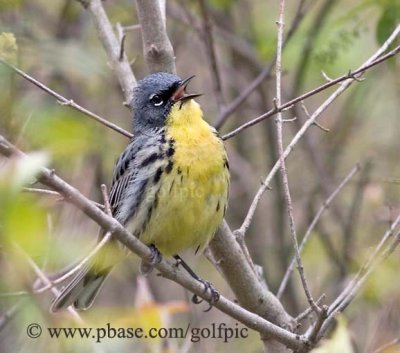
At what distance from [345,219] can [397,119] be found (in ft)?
3.50

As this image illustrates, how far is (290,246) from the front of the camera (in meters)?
7.64

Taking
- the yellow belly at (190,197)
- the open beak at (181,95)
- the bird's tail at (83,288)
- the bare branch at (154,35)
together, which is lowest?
the bird's tail at (83,288)

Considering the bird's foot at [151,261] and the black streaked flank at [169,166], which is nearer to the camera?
the bird's foot at [151,261]

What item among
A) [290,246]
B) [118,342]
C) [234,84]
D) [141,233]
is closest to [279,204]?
[290,246]

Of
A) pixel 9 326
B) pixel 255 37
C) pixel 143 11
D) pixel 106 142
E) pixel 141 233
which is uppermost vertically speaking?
pixel 255 37

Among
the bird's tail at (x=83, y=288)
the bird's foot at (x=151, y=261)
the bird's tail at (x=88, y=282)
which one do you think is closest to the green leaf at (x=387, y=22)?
the bird's foot at (x=151, y=261)

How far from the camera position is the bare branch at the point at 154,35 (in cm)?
476

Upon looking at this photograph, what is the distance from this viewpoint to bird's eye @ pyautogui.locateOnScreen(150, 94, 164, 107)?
5363 mm

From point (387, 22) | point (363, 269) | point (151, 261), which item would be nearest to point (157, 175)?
point (151, 261)

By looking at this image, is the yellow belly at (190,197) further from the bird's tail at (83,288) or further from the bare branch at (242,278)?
the bird's tail at (83,288)

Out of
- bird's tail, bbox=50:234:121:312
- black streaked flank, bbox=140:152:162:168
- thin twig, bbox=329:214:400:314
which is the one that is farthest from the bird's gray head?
thin twig, bbox=329:214:400:314

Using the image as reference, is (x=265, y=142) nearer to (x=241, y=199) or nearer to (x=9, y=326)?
(x=241, y=199)

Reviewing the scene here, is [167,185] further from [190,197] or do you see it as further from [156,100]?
[156,100]

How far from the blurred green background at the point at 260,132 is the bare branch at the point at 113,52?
11.8 inches
